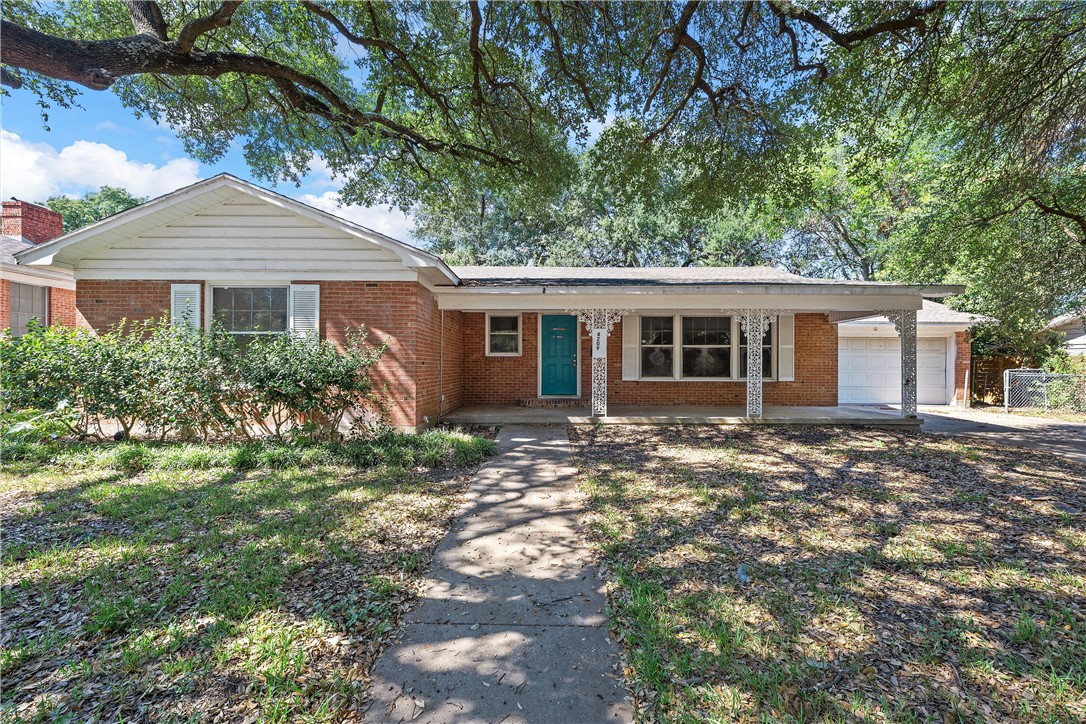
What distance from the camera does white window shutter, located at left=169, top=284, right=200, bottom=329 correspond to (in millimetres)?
8055

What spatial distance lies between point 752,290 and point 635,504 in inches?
228

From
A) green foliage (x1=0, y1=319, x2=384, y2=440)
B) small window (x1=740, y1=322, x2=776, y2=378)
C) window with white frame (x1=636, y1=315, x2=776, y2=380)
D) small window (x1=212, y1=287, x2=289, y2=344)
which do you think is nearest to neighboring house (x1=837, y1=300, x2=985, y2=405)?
small window (x1=740, y1=322, x2=776, y2=378)

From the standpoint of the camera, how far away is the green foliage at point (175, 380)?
6.76 metres

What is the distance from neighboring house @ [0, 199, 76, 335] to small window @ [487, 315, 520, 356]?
8.64m

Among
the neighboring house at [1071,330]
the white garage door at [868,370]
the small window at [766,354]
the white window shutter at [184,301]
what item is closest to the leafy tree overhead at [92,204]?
the white window shutter at [184,301]

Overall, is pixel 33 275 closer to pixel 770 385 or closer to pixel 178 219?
pixel 178 219

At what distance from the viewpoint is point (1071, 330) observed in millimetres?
16953

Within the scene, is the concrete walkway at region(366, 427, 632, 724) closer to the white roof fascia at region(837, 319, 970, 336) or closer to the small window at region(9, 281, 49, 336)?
the white roof fascia at region(837, 319, 970, 336)

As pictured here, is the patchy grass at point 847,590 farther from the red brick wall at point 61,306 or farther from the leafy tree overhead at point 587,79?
the red brick wall at point 61,306

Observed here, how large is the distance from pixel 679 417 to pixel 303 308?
7552 millimetres

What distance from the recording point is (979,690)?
7.34 ft

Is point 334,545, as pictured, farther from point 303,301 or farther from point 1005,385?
point 1005,385

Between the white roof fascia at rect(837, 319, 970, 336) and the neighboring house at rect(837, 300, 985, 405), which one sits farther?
the neighboring house at rect(837, 300, 985, 405)

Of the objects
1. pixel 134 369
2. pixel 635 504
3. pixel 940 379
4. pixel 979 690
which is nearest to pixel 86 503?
pixel 134 369
